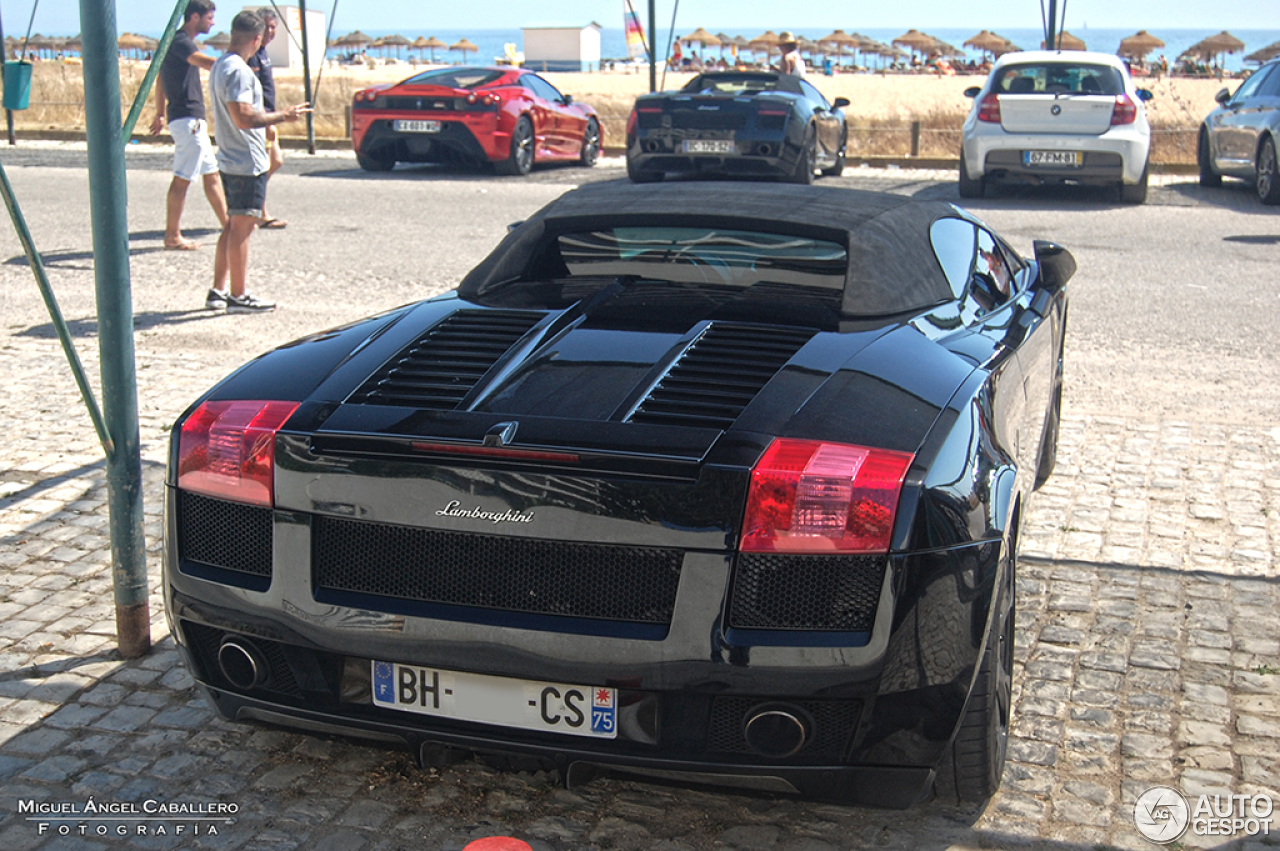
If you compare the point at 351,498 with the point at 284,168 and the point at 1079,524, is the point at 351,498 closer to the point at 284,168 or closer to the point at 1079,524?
the point at 1079,524

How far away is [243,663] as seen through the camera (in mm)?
2873

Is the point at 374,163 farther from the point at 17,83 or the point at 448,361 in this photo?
the point at 448,361

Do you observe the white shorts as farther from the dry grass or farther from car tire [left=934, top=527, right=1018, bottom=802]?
car tire [left=934, top=527, right=1018, bottom=802]

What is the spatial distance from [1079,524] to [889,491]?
8.63 feet

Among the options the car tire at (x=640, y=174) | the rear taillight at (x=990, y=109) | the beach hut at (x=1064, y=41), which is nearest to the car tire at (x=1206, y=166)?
the rear taillight at (x=990, y=109)

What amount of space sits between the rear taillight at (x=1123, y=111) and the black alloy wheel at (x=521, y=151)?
6.95 meters

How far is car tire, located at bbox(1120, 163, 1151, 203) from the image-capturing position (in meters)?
14.1

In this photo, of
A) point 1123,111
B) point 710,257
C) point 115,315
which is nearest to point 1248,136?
point 1123,111

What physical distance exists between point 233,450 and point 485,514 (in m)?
0.62

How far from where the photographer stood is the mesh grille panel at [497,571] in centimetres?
257

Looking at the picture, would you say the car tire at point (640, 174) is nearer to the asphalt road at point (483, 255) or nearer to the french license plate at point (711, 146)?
the french license plate at point (711, 146)

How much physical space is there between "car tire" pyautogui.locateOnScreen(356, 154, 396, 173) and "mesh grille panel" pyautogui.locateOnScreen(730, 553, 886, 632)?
14.9m

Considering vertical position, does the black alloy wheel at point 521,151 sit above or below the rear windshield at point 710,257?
above

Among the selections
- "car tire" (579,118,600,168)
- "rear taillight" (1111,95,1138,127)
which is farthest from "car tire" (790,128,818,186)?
"car tire" (579,118,600,168)
